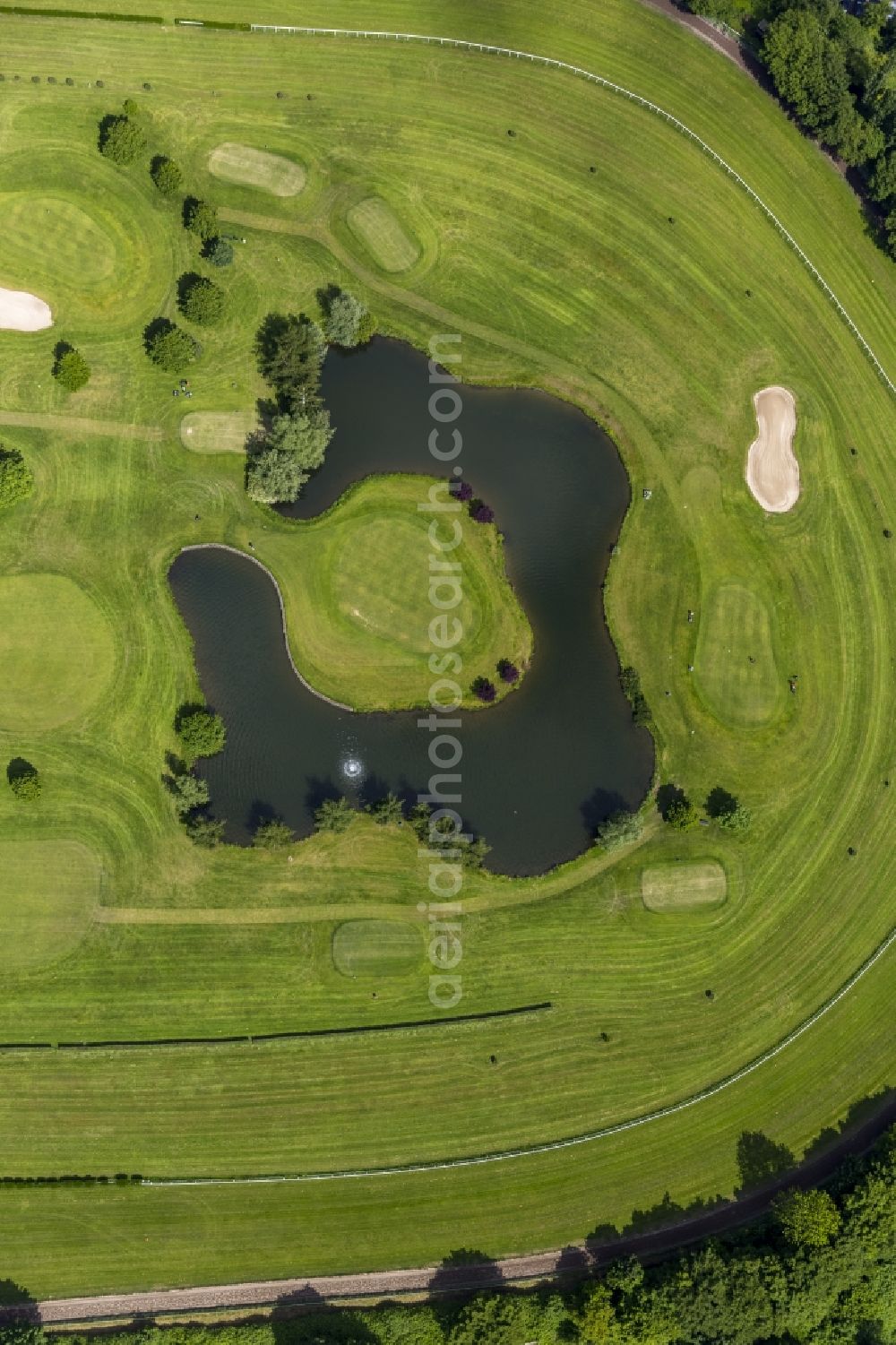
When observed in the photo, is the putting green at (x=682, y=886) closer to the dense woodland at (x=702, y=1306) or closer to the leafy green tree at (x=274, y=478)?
the dense woodland at (x=702, y=1306)

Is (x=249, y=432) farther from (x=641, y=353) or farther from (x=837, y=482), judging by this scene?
(x=837, y=482)

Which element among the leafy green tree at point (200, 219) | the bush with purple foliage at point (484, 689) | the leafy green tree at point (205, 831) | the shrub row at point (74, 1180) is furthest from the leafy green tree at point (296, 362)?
the shrub row at point (74, 1180)

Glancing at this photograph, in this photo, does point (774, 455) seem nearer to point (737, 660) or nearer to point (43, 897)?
point (737, 660)

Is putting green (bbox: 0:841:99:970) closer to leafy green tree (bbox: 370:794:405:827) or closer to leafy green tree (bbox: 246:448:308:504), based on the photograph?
leafy green tree (bbox: 370:794:405:827)

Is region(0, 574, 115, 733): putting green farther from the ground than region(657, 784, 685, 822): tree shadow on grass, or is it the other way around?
region(0, 574, 115, 733): putting green

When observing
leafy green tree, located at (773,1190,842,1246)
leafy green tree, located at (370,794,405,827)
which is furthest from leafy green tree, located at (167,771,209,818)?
leafy green tree, located at (773,1190,842,1246)

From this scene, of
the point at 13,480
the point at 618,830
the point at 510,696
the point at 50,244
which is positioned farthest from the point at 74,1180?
the point at 50,244
